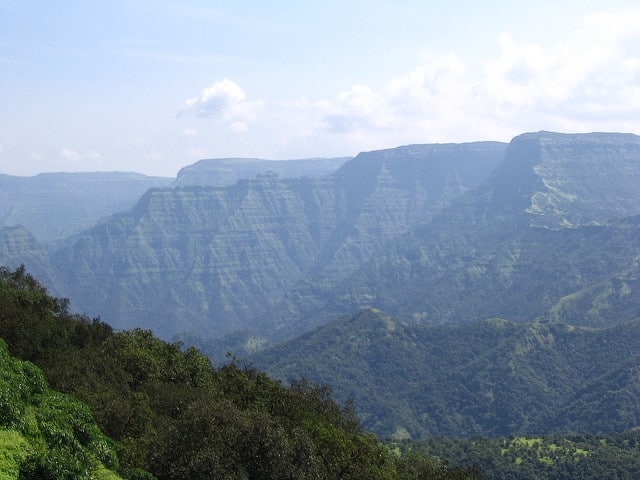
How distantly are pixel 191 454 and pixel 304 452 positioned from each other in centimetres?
1016

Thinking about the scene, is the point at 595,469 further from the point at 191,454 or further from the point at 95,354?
the point at 191,454

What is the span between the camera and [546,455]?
16250 centimetres

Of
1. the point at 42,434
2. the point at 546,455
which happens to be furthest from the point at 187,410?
the point at 546,455

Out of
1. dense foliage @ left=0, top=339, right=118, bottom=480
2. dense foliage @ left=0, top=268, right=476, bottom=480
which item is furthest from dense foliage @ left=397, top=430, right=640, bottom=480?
dense foliage @ left=0, top=339, right=118, bottom=480

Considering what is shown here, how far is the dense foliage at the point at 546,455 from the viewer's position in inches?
5797

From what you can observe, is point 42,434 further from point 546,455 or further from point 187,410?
point 546,455

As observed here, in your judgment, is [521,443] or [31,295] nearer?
[31,295]

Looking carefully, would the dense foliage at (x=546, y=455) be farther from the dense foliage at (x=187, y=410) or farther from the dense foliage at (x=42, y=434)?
the dense foliage at (x=42, y=434)

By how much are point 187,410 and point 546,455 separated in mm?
127047

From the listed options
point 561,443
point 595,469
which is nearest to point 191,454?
point 595,469

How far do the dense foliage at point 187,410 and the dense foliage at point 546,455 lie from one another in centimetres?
7142

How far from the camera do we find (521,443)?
17662cm

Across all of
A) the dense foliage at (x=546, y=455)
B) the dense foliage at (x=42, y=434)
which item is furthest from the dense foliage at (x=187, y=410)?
the dense foliage at (x=546, y=455)

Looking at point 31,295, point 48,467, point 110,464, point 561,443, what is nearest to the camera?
point 48,467
